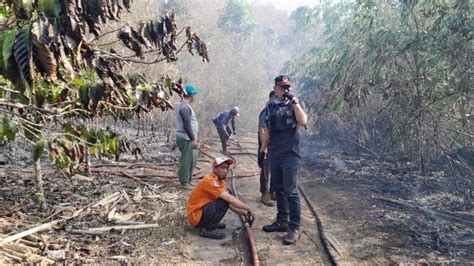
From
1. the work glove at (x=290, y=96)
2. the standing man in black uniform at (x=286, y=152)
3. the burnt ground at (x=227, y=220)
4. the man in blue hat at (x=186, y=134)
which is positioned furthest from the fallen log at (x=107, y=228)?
the work glove at (x=290, y=96)

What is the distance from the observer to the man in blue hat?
6836 millimetres

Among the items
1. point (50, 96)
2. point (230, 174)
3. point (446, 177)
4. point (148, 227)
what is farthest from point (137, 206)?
point (446, 177)

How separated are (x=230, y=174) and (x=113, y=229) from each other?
450cm

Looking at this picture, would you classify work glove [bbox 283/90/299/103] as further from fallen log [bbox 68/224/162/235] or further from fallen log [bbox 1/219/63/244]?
fallen log [bbox 1/219/63/244]

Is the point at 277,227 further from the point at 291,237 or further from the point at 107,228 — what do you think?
the point at 107,228

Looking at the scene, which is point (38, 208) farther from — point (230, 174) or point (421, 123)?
point (421, 123)

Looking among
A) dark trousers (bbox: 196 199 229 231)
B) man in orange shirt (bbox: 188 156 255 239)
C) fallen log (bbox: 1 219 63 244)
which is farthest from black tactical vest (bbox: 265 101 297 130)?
fallen log (bbox: 1 219 63 244)

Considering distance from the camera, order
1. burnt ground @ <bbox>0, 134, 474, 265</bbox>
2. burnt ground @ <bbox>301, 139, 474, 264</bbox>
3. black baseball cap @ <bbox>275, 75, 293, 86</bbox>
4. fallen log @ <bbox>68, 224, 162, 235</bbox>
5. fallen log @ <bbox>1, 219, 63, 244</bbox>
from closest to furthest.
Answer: fallen log @ <bbox>1, 219, 63, 244</bbox> → burnt ground @ <bbox>0, 134, 474, 265</bbox> → fallen log @ <bbox>68, 224, 162, 235</bbox> → burnt ground @ <bbox>301, 139, 474, 264</bbox> → black baseball cap @ <bbox>275, 75, 293, 86</bbox>

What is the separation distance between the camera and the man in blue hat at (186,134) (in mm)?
6836

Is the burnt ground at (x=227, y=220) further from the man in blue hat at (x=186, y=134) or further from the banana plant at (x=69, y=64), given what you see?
the banana plant at (x=69, y=64)

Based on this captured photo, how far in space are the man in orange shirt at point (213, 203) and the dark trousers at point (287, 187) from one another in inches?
18.7

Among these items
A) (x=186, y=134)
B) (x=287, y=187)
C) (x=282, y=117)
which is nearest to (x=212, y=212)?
(x=287, y=187)

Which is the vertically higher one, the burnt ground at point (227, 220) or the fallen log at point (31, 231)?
the fallen log at point (31, 231)

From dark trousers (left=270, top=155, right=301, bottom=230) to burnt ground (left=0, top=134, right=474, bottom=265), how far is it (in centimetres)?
33
